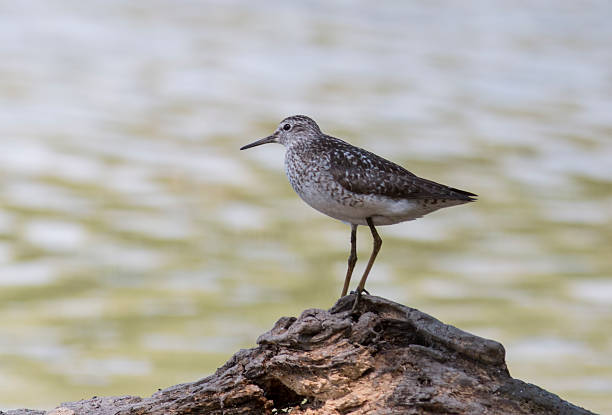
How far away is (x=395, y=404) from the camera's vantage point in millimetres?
7102

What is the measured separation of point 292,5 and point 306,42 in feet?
17.8

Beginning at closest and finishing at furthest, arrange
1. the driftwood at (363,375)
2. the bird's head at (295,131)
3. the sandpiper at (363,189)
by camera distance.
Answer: the driftwood at (363,375) → the sandpiper at (363,189) → the bird's head at (295,131)

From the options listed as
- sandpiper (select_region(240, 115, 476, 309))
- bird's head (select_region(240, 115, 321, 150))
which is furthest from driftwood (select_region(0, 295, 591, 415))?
bird's head (select_region(240, 115, 321, 150))

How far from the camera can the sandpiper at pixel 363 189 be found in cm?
806

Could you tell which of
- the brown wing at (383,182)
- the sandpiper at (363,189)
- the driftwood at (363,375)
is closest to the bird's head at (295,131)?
the sandpiper at (363,189)

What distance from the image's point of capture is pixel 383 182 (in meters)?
8.19

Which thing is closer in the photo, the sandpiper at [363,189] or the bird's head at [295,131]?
the sandpiper at [363,189]

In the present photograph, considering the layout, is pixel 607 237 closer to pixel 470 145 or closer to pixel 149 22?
pixel 470 145

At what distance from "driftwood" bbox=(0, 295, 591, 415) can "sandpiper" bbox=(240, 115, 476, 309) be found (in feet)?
2.18

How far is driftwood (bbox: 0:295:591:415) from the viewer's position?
7.08 meters

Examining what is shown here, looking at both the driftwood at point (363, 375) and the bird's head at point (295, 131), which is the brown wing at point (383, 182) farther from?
the driftwood at point (363, 375)

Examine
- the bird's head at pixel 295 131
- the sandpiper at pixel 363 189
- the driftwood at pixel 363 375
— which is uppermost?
the bird's head at pixel 295 131

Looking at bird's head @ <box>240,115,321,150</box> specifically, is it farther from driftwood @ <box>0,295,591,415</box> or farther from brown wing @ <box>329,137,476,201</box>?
driftwood @ <box>0,295,591,415</box>

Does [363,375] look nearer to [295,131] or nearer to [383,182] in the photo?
[383,182]
